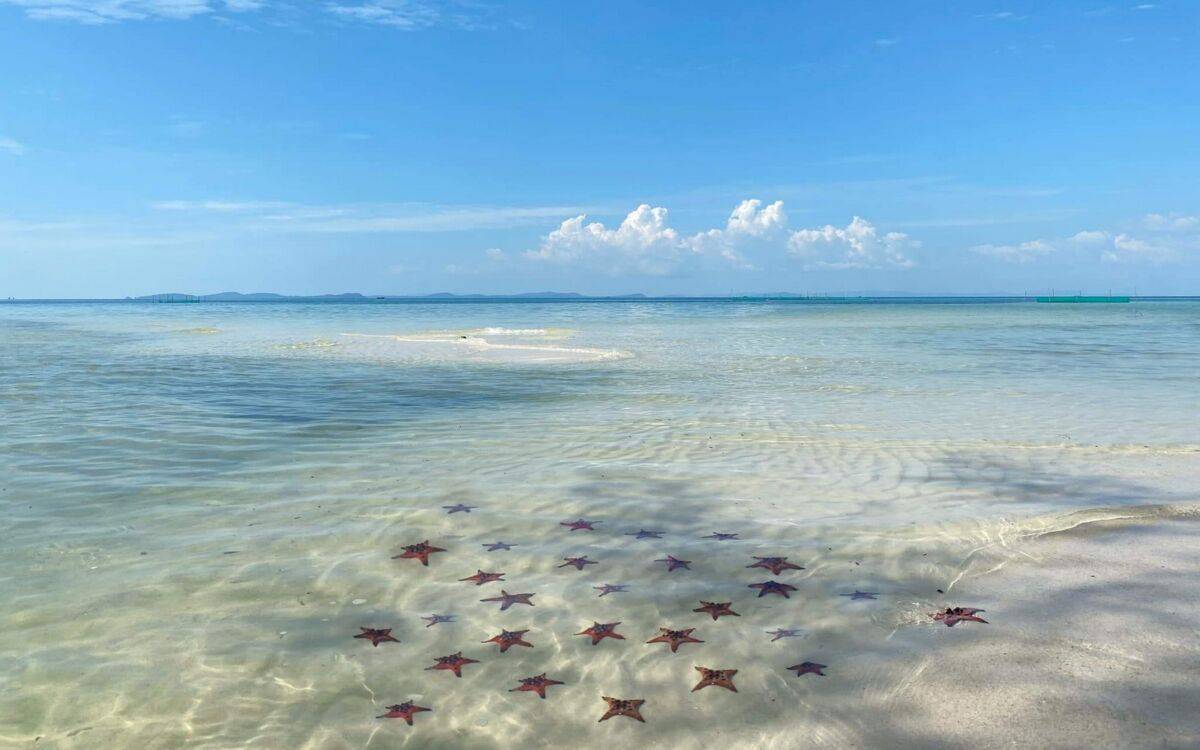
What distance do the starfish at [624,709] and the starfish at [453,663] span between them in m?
1.14

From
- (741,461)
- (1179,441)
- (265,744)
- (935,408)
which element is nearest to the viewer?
(265,744)

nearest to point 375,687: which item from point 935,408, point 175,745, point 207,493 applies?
point 175,745

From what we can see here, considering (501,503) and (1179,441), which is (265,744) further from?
(1179,441)

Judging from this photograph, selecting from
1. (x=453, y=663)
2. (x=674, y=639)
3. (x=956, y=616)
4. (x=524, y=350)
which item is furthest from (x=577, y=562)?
(x=524, y=350)

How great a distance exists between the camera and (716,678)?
16.8 ft

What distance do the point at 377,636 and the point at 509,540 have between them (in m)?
2.38

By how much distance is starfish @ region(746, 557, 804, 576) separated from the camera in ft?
23.3

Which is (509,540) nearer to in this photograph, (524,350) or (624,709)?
(624,709)

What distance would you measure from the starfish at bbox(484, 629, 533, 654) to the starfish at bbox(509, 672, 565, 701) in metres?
0.46

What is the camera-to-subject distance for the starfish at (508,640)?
570 centimetres

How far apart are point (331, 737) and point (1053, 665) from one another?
4847 millimetres

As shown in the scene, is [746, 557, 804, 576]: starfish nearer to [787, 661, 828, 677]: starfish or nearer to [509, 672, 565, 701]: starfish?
[787, 661, 828, 677]: starfish

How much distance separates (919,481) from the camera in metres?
10.3

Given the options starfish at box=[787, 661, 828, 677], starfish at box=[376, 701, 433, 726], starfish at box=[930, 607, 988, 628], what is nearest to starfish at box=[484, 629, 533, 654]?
starfish at box=[376, 701, 433, 726]
